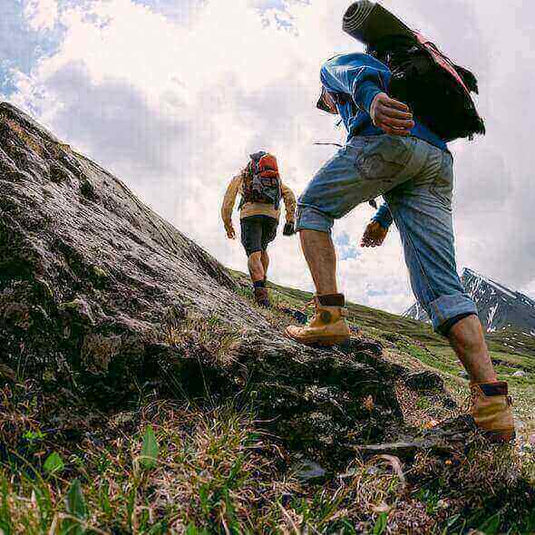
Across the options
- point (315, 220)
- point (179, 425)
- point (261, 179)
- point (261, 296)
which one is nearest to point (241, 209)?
point (261, 179)

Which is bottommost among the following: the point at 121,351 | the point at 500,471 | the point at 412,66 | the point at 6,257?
the point at 121,351

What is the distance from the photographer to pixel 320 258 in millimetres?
4207

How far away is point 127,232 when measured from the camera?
592 centimetres

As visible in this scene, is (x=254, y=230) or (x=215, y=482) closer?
(x=215, y=482)

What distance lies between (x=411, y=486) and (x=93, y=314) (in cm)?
235

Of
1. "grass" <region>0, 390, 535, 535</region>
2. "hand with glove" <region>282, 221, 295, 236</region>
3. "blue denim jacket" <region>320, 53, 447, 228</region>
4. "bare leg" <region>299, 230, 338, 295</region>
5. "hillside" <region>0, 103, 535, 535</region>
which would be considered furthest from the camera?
"hand with glove" <region>282, 221, 295, 236</region>

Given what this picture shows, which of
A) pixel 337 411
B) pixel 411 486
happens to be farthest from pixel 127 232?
pixel 411 486

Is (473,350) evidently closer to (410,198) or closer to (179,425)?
(410,198)

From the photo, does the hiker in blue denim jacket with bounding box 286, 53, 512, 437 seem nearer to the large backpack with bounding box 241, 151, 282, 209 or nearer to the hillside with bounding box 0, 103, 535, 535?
the hillside with bounding box 0, 103, 535, 535

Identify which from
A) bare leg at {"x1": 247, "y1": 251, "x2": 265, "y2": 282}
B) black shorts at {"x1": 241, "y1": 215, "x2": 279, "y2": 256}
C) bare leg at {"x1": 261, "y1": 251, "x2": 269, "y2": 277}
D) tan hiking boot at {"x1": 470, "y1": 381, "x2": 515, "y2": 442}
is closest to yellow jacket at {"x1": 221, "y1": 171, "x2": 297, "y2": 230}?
black shorts at {"x1": 241, "y1": 215, "x2": 279, "y2": 256}

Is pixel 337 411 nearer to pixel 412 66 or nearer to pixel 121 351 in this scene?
pixel 121 351

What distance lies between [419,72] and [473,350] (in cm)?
214

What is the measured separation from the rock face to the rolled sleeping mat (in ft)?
8.75

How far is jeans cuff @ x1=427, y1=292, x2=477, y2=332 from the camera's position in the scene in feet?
12.1
